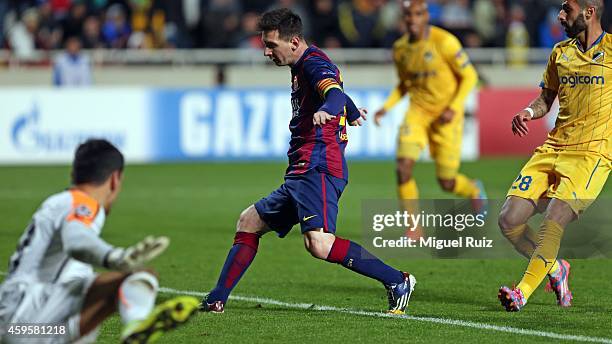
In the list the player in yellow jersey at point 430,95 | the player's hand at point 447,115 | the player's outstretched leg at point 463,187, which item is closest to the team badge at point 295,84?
the player in yellow jersey at point 430,95

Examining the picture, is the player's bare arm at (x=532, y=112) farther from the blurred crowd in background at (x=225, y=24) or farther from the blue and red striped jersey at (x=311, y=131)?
the blurred crowd in background at (x=225, y=24)

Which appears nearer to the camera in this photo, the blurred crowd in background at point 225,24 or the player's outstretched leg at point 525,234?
the player's outstretched leg at point 525,234

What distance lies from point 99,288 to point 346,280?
453 cm

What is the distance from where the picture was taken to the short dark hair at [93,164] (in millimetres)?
5582

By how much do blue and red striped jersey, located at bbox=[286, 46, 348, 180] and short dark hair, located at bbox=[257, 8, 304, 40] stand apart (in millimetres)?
163

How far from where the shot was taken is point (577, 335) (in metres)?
6.98

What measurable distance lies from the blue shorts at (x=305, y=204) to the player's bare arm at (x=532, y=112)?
1227mm

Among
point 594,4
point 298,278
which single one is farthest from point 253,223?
point 594,4

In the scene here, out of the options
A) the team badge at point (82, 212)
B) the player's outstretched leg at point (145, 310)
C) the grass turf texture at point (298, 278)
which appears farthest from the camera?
the grass turf texture at point (298, 278)

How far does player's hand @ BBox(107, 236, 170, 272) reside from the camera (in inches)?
201

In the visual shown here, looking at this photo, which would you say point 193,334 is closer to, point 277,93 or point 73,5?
point 277,93

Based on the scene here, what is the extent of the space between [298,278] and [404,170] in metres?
2.57

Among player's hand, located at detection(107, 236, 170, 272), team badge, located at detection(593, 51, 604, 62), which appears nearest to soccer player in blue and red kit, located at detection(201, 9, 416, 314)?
team badge, located at detection(593, 51, 604, 62)

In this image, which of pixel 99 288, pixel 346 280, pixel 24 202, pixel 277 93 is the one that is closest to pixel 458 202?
pixel 346 280
